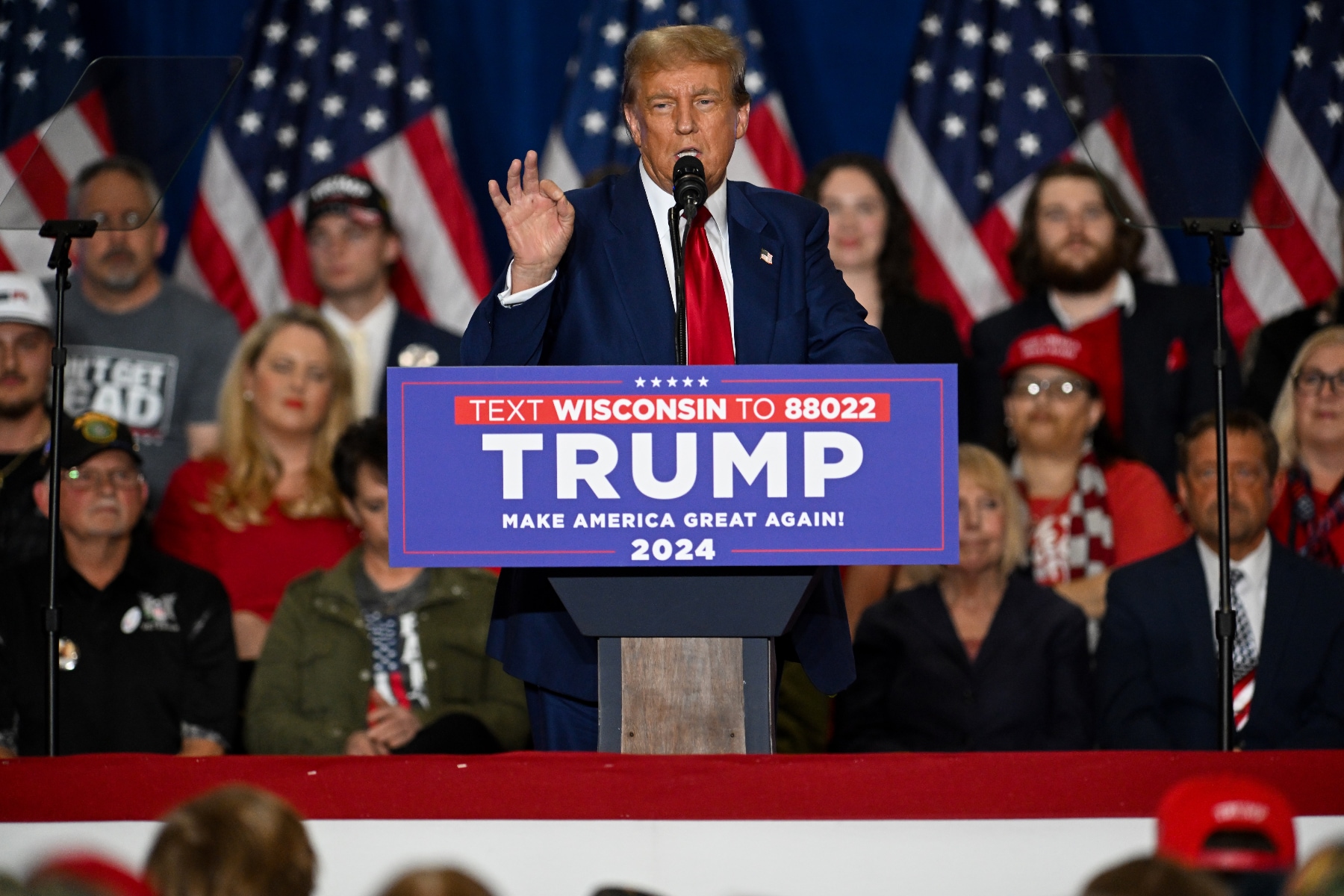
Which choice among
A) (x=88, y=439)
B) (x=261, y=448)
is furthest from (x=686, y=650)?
(x=261, y=448)

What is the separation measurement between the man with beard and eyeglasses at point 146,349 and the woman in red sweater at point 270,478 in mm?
273

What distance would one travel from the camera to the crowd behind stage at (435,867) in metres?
1.08

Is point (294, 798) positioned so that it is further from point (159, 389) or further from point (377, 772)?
point (159, 389)

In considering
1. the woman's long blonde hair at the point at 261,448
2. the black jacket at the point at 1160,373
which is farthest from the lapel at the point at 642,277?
the black jacket at the point at 1160,373

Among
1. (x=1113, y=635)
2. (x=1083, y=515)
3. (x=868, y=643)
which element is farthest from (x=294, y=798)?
(x=1083, y=515)

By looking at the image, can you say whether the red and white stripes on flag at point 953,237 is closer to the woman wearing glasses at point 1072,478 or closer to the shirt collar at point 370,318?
the woman wearing glasses at point 1072,478

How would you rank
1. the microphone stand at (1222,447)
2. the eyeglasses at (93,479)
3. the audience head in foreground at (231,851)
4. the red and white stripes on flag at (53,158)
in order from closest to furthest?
the audience head in foreground at (231,851)
the microphone stand at (1222,447)
the red and white stripes on flag at (53,158)
the eyeglasses at (93,479)

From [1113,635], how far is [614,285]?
6.06 feet

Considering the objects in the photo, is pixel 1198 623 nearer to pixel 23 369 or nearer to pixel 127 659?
pixel 127 659

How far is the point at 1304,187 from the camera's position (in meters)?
5.09

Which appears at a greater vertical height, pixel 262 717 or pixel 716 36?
pixel 716 36

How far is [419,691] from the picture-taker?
3729 mm

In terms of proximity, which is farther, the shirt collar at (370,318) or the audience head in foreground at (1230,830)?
the shirt collar at (370,318)

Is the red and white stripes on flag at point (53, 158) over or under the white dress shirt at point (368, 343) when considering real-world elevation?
over
